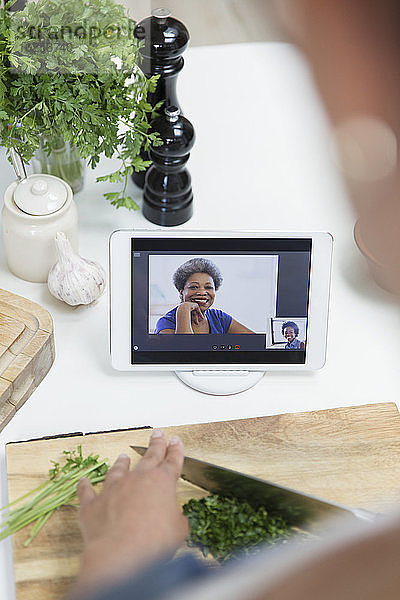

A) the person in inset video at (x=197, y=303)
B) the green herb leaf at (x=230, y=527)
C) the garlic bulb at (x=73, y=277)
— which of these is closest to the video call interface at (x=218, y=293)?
the person in inset video at (x=197, y=303)

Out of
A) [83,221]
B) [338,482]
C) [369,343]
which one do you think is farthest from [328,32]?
[83,221]

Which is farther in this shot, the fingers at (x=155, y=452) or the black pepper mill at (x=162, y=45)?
the black pepper mill at (x=162, y=45)

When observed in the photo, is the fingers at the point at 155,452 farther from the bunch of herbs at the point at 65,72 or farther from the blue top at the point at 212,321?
the bunch of herbs at the point at 65,72

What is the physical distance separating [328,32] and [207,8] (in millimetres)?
62

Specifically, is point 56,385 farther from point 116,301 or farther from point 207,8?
point 207,8

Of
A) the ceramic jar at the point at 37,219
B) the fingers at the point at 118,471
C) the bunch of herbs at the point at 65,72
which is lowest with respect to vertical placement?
the fingers at the point at 118,471

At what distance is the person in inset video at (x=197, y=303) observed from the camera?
0.74 meters

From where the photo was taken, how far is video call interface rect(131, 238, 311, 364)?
742 mm

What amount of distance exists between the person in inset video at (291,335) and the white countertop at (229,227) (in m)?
0.05

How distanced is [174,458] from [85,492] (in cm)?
8

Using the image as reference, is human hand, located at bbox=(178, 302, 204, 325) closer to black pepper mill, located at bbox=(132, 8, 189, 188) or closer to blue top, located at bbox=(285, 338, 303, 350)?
blue top, located at bbox=(285, 338, 303, 350)

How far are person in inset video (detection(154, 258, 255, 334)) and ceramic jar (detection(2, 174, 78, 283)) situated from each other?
0.60ft

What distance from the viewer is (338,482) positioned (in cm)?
68

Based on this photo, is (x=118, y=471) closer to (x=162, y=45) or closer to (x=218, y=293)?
(x=218, y=293)
